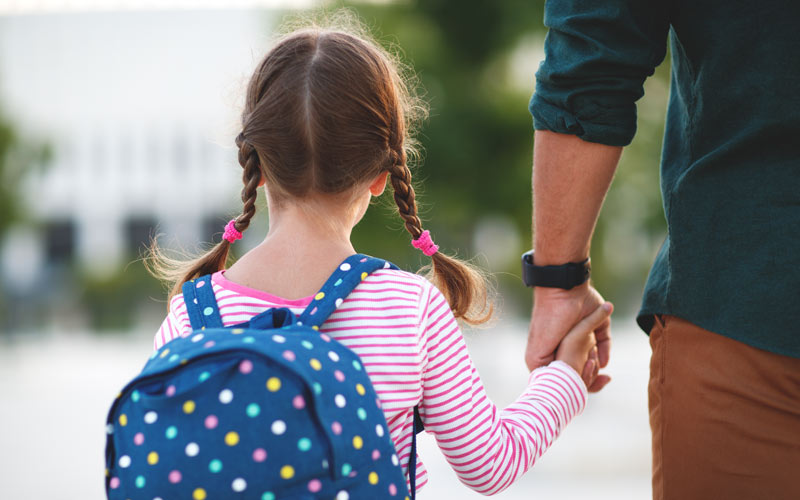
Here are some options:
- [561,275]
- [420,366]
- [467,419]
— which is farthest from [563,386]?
[420,366]

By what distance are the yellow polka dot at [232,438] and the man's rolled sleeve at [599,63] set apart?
1.07m

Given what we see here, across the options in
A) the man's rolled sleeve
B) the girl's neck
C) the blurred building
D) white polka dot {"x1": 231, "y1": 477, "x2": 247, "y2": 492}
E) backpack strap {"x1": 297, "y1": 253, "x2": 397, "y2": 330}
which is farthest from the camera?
the blurred building

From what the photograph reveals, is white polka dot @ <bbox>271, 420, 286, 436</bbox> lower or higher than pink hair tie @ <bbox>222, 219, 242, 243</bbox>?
lower

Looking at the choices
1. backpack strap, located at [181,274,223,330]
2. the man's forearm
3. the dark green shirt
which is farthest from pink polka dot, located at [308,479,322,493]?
the man's forearm

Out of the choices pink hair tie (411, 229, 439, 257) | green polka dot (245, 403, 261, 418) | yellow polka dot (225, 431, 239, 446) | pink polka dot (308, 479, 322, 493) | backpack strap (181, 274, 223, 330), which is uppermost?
pink hair tie (411, 229, 439, 257)

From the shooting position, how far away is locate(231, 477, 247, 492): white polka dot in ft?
4.58

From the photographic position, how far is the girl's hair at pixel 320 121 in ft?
5.84

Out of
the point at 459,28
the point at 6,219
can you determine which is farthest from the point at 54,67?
the point at 459,28

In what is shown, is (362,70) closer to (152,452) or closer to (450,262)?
(450,262)

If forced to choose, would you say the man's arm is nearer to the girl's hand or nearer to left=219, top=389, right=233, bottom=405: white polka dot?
the girl's hand

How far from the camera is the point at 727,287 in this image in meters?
1.74

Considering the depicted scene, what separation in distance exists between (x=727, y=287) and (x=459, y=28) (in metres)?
12.0

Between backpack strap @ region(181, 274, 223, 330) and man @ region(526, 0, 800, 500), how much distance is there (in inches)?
34.3

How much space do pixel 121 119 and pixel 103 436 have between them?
26842 mm
